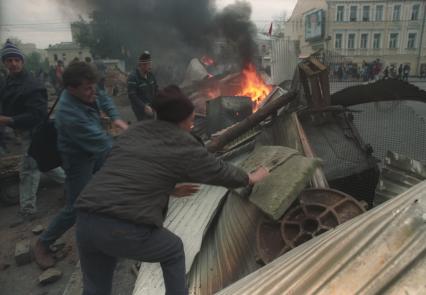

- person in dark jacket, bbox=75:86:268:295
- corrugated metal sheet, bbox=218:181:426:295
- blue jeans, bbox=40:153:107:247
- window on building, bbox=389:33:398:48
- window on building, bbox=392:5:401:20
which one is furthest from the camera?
window on building, bbox=389:33:398:48

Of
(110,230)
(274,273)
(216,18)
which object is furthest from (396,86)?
(216,18)

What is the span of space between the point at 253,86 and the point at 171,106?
32.5ft

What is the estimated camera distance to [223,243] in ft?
8.41

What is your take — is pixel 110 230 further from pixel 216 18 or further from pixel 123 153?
pixel 216 18

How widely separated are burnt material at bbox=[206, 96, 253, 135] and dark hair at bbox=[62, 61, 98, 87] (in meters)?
3.97

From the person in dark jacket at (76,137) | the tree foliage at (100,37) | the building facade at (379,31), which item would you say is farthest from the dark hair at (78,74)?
the building facade at (379,31)

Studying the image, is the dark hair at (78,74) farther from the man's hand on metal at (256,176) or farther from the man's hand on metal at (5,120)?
the man's hand on metal at (256,176)

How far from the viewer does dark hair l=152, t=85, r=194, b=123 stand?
1.83 meters

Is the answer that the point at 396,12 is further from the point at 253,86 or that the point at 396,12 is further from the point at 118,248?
the point at 118,248

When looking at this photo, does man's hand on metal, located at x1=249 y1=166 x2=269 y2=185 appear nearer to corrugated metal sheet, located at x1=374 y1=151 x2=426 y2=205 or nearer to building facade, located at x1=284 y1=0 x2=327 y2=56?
corrugated metal sheet, located at x1=374 y1=151 x2=426 y2=205

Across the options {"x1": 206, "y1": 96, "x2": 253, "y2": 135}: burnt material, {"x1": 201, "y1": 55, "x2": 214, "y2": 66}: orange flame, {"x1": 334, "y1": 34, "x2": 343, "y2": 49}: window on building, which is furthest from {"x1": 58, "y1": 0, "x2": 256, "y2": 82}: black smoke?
{"x1": 334, "y1": 34, "x2": 343, "y2": 49}: window on building

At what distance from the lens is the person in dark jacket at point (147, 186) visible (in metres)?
1.70

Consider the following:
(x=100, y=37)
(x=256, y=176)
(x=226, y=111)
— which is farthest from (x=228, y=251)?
(x=100, y=37)

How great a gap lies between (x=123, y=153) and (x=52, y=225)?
5.51 feet
